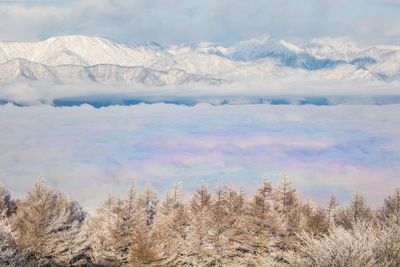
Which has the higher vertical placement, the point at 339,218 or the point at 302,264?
the point at 302,264

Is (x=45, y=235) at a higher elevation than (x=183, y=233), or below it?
higher

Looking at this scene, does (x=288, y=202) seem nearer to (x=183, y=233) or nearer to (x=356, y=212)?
(x=183, y=233)

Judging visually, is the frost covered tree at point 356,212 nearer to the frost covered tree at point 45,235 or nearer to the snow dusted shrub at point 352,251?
the snow dusted shrub at point 352,251

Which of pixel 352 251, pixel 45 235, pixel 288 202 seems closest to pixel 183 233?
pixel 288 202

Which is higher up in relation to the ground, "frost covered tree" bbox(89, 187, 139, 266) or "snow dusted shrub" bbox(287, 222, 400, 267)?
"snow dusted shrub" bbox(287, 222, 400, 267)

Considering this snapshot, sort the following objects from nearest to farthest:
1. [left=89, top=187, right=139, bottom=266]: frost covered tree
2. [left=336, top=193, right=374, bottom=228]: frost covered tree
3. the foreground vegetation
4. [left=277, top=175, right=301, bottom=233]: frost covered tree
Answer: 1. the foreground vegetation
2. [left=89, top=187, right=139, bottom=266]: frost covered tree
3. [left=277, top=175, right=301, bottom=233]: frost covered tree
4. [left=336, top=193, right=374, bottom=228]: frost covered tree

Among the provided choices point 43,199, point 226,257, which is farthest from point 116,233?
point 226,257

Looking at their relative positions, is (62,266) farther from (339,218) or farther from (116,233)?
(339,218)

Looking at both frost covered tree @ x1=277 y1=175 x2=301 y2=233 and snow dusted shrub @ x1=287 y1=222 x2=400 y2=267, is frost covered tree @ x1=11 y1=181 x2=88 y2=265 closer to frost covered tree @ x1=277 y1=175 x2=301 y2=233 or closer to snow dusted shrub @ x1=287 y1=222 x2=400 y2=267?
frost covered tree @ x1=277 y1=175 x2=301 y2=233

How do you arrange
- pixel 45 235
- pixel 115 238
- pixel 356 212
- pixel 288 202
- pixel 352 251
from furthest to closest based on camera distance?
pixel 356 212, pixel 288 202, pixel 115 238, pixel 45 235, pixel 352 251

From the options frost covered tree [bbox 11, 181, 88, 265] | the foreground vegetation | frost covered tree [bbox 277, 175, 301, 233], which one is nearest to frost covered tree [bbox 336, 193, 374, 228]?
the foreground vegetation

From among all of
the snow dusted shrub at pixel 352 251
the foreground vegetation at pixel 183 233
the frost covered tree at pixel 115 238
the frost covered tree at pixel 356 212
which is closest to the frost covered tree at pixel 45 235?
A: the foreground vegetation at pixel 183 233
